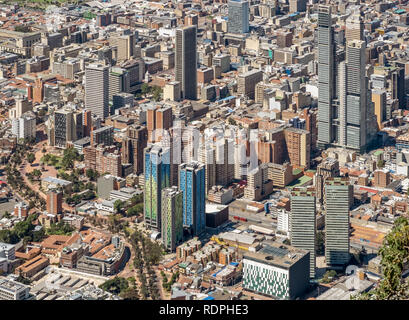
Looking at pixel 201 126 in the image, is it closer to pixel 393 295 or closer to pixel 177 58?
pixel 177 58

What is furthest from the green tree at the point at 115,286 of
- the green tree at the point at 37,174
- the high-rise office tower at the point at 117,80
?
the high-rise office tower at the point at 117,80

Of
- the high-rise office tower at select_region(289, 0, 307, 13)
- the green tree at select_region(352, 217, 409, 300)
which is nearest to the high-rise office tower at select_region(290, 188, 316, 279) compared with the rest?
the green tree at select_region(352, 217, 409, 300)

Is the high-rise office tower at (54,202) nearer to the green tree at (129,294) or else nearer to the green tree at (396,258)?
the green tree at (129,294)

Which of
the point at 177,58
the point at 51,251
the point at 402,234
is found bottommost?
the point at 51,251

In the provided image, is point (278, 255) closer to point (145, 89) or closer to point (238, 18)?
point (145, 89)

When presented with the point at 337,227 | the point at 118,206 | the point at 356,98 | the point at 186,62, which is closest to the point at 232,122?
the point at 186,62
